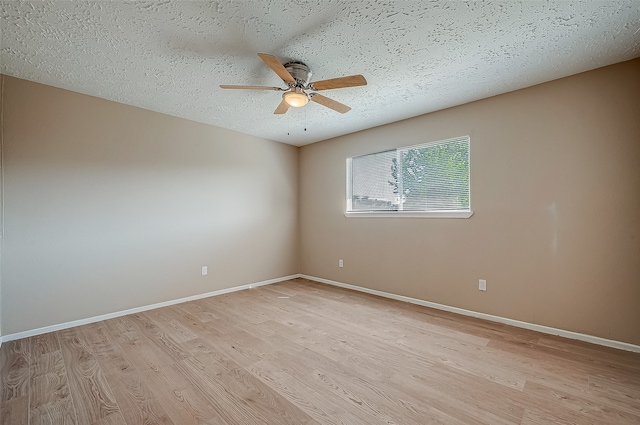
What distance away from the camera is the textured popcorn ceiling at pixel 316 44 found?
5.72 feet

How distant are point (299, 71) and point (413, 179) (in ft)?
6.90

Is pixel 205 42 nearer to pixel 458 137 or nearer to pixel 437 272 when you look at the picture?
pixel 458 137

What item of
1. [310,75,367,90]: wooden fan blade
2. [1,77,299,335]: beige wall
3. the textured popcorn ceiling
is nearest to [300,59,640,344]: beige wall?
the textured popcorn ceiling

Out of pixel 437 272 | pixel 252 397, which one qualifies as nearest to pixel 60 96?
pixel 252 397

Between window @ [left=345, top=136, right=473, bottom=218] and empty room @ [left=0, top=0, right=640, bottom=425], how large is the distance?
27mm

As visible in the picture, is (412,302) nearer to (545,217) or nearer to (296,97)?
(545,217)

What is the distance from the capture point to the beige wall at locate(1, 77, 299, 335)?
2.62m

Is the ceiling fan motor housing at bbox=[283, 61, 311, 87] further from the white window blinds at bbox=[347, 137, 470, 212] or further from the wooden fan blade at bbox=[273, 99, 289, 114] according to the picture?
the white window blinds at bbox=[347, 137, 470, 212]

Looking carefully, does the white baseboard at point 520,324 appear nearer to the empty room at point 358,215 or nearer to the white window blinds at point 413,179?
the empty room at point 358,215

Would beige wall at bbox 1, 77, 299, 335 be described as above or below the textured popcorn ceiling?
below

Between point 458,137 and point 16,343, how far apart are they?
488 centimetres

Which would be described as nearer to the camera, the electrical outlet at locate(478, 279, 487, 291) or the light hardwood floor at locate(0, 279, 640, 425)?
the light hardwood floor at locate(0, 279, 640, 425)

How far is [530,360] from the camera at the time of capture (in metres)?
2.14

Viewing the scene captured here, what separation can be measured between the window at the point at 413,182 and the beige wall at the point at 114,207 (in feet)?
5.48
